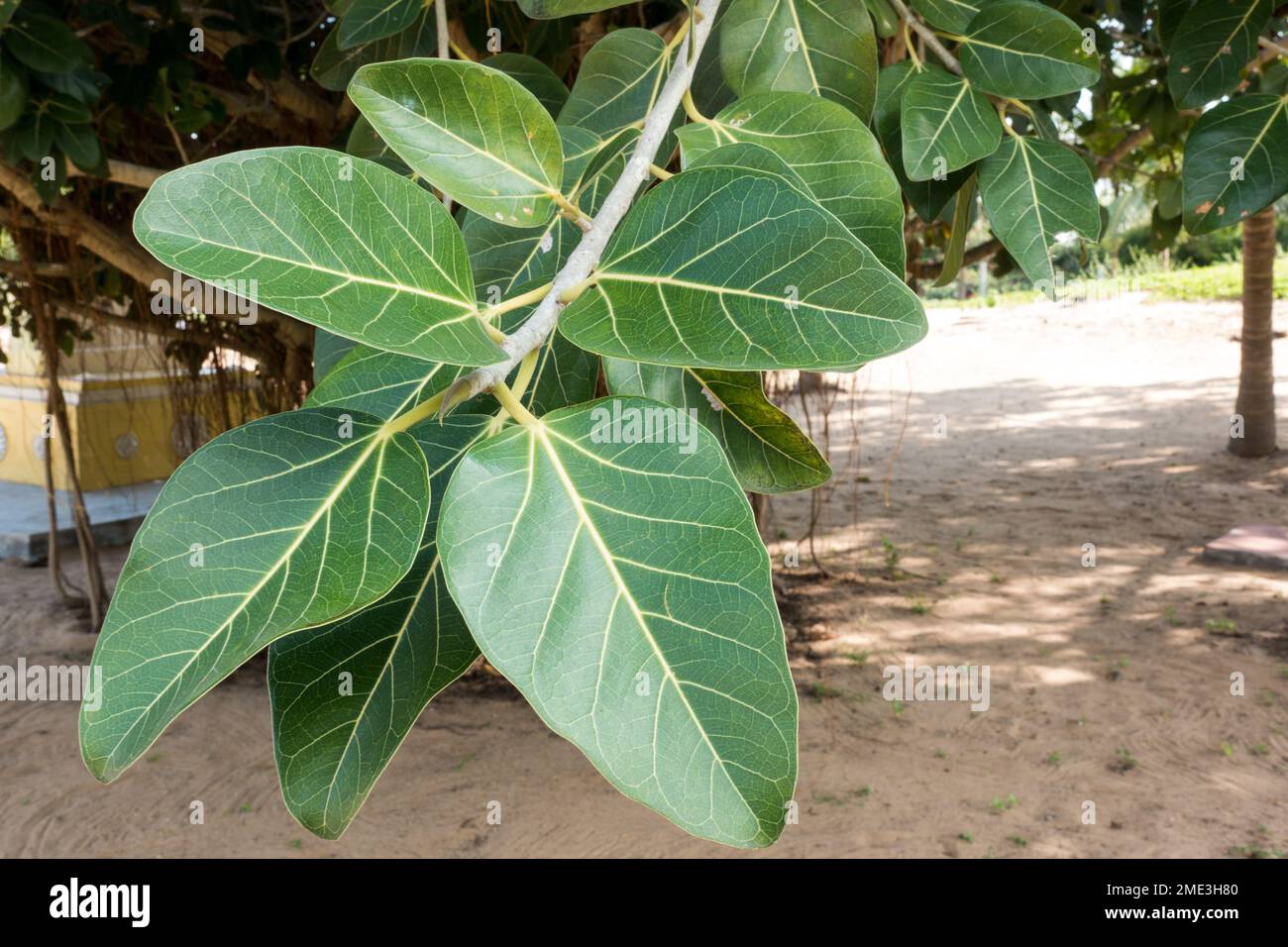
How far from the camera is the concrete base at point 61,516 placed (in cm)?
596

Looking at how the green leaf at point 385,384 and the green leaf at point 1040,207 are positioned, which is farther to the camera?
the green leaf at point 1040,207

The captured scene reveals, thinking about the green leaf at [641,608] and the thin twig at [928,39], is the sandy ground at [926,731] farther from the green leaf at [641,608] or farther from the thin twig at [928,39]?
the green leaf at [641,608]

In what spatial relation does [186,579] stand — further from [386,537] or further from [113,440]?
[113,440]

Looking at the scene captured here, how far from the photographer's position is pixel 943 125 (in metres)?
0.84

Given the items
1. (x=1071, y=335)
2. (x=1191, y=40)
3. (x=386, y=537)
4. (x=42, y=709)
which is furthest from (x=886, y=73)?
(x=1071, y=335)

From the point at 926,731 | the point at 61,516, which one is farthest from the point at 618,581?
the point at 61,516

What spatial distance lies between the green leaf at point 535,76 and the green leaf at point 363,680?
1.89ft

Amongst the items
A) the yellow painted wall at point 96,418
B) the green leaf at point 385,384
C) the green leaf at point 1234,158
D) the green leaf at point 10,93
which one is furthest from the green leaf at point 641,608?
the yellow painted wall at point 96,418

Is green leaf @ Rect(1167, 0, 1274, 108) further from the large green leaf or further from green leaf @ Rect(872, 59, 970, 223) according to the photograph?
the large green leaf

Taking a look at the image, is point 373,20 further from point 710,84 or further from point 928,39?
point 928,39

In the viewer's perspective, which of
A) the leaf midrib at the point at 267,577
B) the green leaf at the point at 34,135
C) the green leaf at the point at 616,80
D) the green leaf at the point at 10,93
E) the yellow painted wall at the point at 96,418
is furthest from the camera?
the yellow painted wall at the point at 96,418

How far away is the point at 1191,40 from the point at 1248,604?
4.47 m

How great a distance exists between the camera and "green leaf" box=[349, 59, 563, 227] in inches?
23.1

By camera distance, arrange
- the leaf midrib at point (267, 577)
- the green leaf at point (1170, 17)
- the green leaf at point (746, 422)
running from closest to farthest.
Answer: the leaf midrib at point (267, 577), the green leaf at point (746, 422), the green leaf at point (1170, 17)
